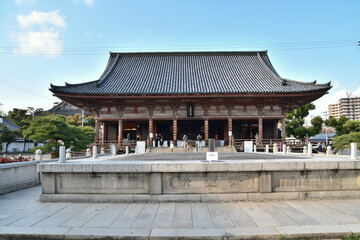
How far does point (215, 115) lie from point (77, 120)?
33.5 meters

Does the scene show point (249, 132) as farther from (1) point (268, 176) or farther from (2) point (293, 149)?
(1) point (268, 176)

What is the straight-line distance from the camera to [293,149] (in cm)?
2283

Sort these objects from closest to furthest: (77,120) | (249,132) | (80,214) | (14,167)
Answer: (80,214), (14,167), (249,132), (77,120)

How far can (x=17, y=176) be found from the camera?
27.7 ft

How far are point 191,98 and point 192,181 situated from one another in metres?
17.8

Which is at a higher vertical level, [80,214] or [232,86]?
[232,86]

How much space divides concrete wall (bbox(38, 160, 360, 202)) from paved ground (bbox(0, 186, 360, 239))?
0.25m

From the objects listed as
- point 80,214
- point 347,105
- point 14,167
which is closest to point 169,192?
point 80,214

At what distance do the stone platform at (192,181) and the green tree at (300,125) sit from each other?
85.5 ft

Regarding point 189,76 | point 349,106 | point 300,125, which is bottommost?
point 300,125

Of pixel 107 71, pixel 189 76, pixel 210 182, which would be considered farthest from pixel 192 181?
pixel 107 71

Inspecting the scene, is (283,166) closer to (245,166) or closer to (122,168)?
(245,166)

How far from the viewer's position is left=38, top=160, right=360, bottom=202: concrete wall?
20.2 ft

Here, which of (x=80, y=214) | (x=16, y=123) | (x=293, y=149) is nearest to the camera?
(x=80, y=214)
